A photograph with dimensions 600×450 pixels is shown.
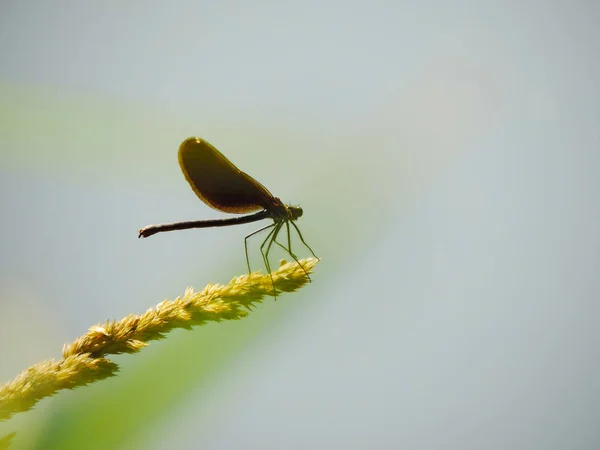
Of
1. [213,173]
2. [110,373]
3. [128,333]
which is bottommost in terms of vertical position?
[110,373]

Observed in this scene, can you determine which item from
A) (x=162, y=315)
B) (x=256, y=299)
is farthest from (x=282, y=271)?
(x=162, y=315)

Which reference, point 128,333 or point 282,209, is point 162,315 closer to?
point 128,333

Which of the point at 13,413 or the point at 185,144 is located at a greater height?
the point at 185,144

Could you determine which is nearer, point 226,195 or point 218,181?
point 218,181

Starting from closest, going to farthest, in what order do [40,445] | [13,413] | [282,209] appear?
1. [40,445]
2. [13,413]
3. [282,209]
